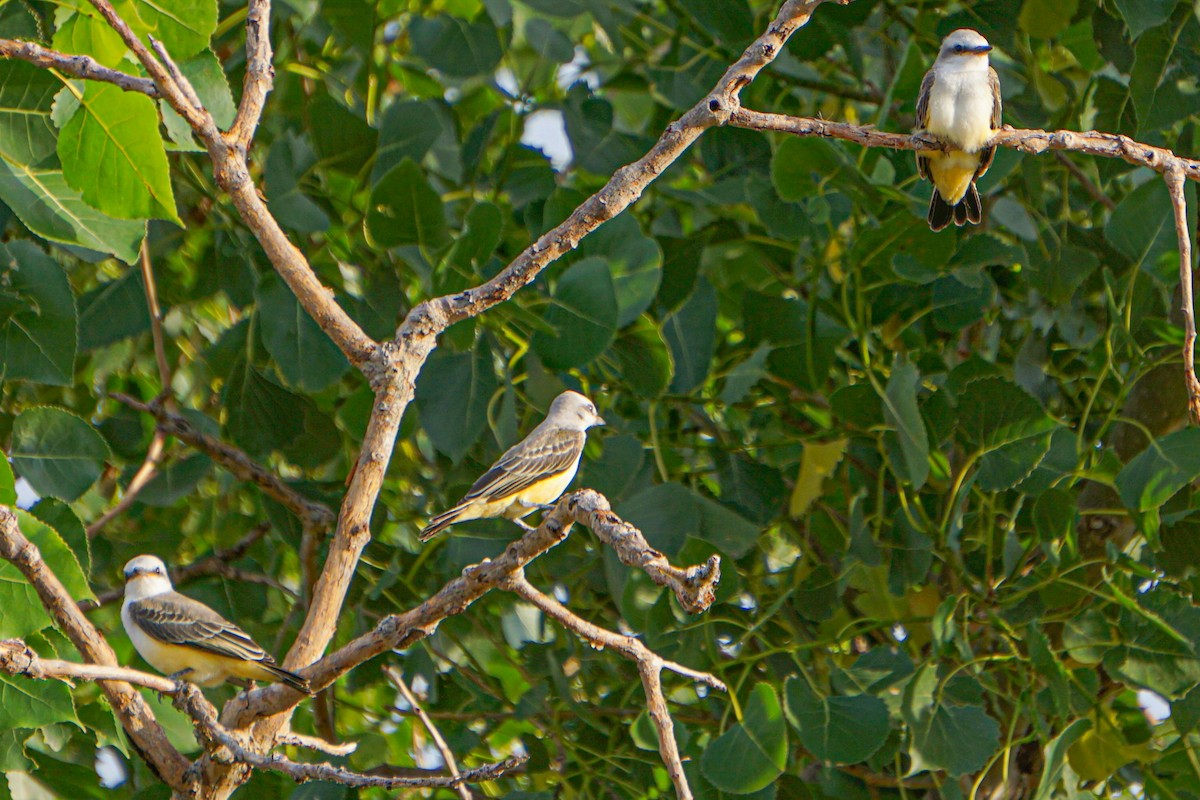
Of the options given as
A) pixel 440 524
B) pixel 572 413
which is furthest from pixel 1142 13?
pixel 440 524

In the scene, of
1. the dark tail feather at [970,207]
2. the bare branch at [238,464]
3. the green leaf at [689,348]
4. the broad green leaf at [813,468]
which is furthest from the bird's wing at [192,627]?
the dark tail feather at [970,207]

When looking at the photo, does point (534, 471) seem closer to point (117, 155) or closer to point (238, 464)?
point (238, 464)

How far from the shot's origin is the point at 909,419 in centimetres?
267

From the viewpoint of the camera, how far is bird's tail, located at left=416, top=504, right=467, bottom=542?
2811 millimetres

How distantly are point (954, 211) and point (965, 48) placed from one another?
376 mm

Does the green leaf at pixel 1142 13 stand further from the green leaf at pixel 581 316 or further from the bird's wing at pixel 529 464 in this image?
the bird's wing at pixel 529 464

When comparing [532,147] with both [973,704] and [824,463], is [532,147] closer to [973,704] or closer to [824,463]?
[824,463]

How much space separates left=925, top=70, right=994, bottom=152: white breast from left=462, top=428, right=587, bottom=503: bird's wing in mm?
1114

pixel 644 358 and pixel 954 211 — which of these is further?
pixel 954 211

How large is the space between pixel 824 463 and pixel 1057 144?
138 centimetres

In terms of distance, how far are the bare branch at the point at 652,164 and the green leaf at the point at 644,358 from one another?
47.1 inches

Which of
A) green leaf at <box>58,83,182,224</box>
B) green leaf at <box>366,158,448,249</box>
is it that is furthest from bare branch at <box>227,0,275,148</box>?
green leaf at <box>366,158,448,249</box>

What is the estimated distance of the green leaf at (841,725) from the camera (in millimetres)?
2637

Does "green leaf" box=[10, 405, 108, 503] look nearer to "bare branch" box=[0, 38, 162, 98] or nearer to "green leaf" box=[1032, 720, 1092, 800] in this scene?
"bare branch" box=[0, 38, 162, 98]
